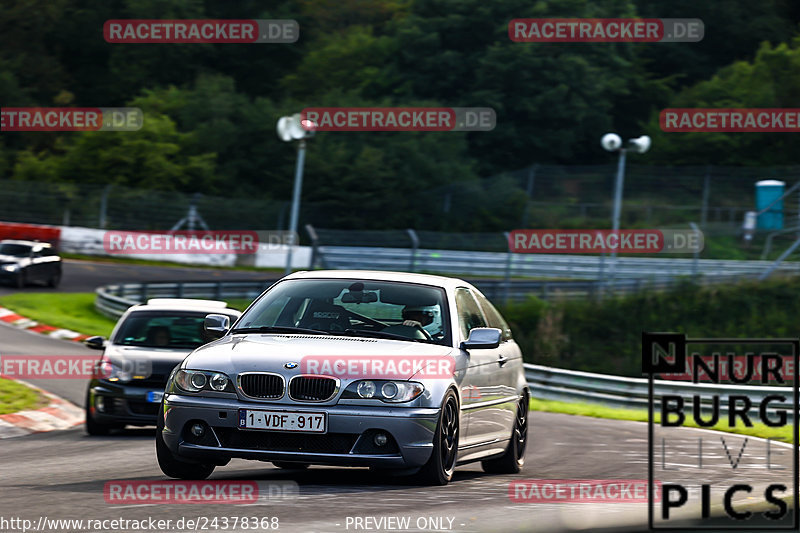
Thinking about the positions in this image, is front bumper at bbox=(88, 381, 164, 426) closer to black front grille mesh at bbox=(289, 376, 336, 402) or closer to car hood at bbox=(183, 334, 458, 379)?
car hood at bbox=(183, 334, 458, 379)

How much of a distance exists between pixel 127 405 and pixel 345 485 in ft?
18.0

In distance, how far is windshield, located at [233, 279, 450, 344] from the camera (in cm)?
868

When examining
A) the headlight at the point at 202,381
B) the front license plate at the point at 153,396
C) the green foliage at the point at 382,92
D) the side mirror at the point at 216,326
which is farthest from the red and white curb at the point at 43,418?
the green foliage at the point at 382,92

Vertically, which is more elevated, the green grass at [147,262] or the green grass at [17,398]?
the green grass at [147,262]

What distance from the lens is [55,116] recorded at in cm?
6362

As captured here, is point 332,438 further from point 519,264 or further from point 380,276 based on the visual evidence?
point 519,264

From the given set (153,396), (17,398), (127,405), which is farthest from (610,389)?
(127,405)

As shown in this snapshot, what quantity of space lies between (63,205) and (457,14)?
26.0m

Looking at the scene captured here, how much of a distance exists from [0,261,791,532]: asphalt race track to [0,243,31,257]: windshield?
69.0 ft

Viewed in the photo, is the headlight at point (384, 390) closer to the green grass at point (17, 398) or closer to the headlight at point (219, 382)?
the headlight at point (219, 382)

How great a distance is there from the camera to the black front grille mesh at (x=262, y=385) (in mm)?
7797

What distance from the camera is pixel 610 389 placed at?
838 inches

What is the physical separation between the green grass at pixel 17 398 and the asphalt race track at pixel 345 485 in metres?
1.19

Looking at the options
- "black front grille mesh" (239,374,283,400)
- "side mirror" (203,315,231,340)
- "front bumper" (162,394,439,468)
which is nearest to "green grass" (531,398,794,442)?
"side mirror" (203,315,231,340)
